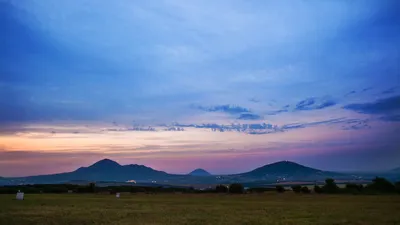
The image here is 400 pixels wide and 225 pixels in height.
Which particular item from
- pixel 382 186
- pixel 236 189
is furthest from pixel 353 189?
pixel 236 189

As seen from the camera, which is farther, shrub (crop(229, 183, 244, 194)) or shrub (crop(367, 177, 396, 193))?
shrub (crop(229, 183, 244, 194))

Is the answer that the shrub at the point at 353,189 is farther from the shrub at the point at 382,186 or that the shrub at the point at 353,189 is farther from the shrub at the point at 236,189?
the shrub at the point at 236,189

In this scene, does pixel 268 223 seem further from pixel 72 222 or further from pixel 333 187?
pixel 333 187

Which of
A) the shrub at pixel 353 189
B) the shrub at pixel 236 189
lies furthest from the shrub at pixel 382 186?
the shrub at pixel 236 189

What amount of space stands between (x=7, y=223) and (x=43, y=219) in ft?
10.5

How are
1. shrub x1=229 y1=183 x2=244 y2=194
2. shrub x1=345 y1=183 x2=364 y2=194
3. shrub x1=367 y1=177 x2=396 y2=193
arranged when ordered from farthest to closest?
shrub x1=229 y1=183 x2=244 y2=194 → shrub x1=367 y1=177 x2=396 y2=193 → shrub x1=345 y1=183 x2=364 y2=194

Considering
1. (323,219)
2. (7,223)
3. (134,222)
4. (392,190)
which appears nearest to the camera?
(7,223)

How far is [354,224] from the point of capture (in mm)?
28750

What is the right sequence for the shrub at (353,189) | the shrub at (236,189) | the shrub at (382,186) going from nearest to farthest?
the shrub at (353,189)
the shrub at (382,186)
the shrub at (236,189)

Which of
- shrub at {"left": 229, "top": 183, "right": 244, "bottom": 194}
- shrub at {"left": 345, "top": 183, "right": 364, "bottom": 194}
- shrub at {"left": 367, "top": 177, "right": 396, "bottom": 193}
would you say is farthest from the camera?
shrub at {"left": 229, "top": 183, "right": 244, "bottom": 194}

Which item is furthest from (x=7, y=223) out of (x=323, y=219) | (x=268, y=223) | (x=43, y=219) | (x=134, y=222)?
(x=323, y=219)

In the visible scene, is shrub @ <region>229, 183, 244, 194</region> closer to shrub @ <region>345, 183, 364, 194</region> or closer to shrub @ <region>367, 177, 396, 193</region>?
shrub @ <region>345, 183, 364, 194</region>

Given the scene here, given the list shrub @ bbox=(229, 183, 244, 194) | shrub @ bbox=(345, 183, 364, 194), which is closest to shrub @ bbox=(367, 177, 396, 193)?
shrub @ bbox=(345, 183, 364, 194)

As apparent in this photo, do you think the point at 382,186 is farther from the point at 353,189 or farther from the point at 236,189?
the point at 236,189
